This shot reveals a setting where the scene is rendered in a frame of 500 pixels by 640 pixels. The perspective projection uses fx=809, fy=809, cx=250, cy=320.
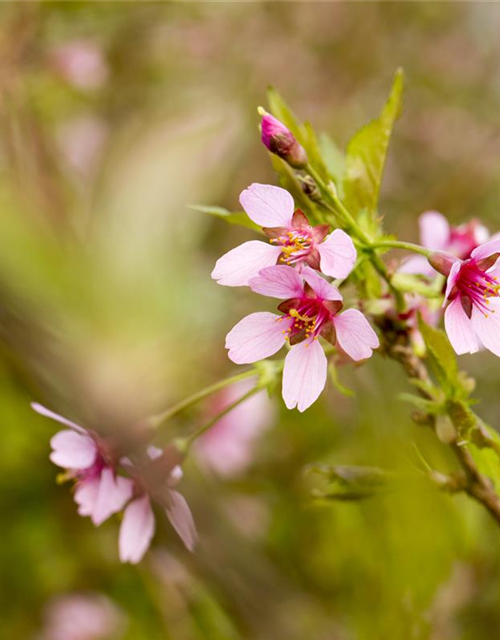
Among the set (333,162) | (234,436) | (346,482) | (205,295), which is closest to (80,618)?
(234,436)

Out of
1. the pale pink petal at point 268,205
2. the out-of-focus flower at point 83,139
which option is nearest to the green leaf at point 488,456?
the pale pink petal at point 268,205

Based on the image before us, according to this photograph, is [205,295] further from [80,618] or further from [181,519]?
[80,618]

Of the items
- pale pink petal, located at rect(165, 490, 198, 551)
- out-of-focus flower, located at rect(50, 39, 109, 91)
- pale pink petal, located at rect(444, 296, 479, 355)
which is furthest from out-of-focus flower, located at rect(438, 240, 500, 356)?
out-of-focus flower, located at rect(50, 39, 109, 91)


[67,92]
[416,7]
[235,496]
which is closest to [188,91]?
[67,92]

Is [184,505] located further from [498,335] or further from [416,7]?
[416,7]

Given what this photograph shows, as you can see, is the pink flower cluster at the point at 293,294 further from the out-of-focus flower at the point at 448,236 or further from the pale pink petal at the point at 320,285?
the out-of-focus flower at the point at 448,236

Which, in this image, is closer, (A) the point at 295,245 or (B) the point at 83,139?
(A) the point at 295,245

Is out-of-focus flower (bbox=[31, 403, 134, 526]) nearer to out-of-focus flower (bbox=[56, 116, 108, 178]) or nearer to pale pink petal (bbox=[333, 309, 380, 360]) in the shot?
pale pink petal (bbox=[333, 309, 380, 360])
